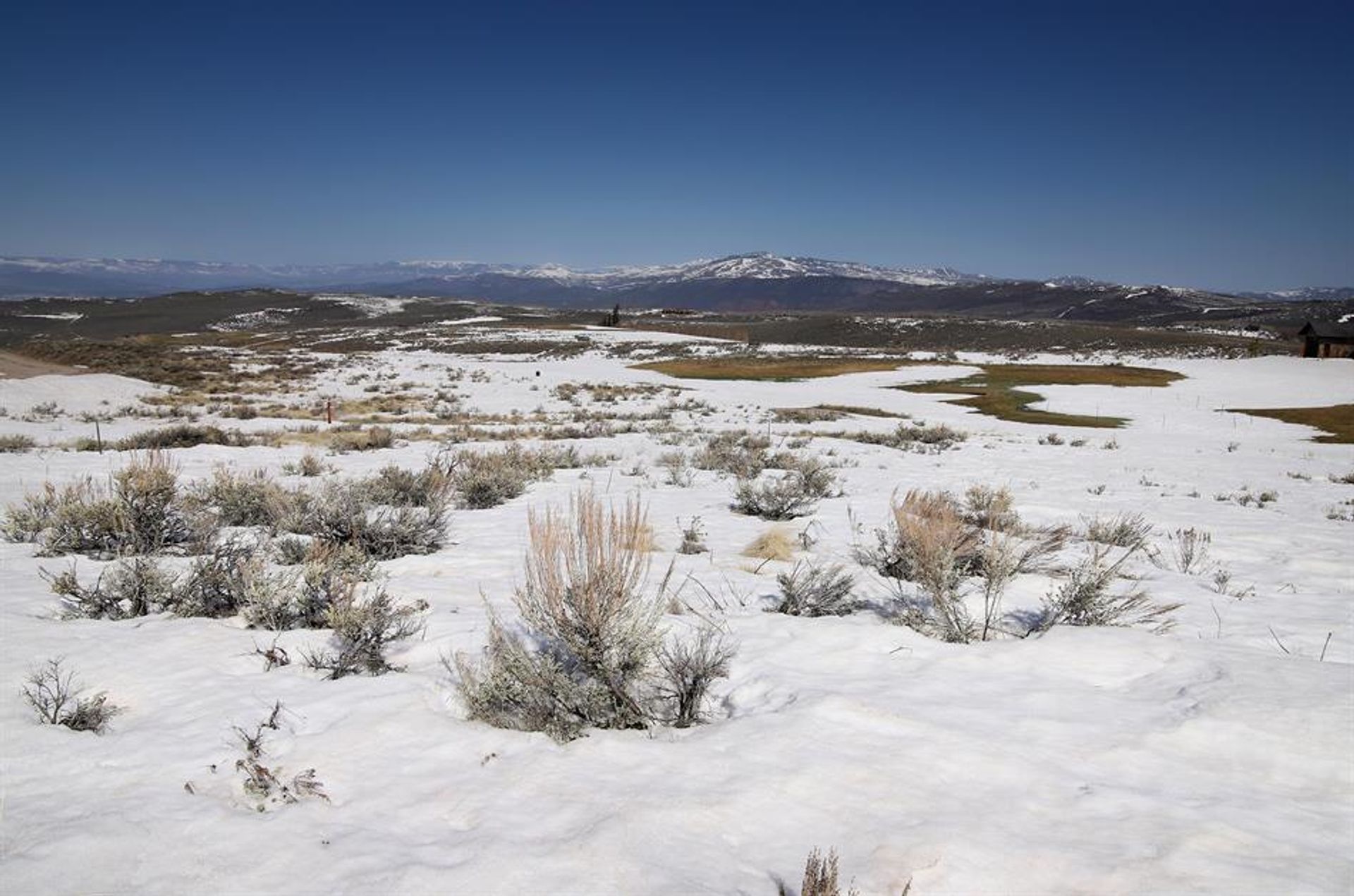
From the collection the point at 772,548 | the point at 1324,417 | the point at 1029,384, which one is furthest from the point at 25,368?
the point at 1324,417

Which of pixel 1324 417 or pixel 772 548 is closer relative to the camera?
pixel 772 548

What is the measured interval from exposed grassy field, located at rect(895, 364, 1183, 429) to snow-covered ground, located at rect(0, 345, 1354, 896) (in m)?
18.8

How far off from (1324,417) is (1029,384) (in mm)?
11632

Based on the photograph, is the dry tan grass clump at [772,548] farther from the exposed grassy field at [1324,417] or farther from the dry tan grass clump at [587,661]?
the exposed grassy field at [1324,417]

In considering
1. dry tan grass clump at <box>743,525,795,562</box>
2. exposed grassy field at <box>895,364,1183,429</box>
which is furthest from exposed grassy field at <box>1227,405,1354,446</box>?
dry tan grass clump at <box>743,525,795,562</box>

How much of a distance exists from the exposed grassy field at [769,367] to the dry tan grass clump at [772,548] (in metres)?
31.8

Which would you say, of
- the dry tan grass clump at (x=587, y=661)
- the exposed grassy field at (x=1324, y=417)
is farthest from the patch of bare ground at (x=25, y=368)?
the exposed grassy field at (x=1324, y=417)

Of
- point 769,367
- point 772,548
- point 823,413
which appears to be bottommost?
point 772,548

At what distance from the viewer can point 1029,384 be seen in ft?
112

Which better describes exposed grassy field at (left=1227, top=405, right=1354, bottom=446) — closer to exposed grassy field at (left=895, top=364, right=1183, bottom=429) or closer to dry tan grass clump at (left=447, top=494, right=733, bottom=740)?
exposed grassy field at (left=895, top=364, right=1183, bottom=429)

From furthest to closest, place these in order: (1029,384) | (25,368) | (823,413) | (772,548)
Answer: (1029,384) < (25,368) < (823,413) < (772,548)

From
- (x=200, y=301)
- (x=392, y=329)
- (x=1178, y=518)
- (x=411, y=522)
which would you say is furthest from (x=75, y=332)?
(x=1178, y=518)

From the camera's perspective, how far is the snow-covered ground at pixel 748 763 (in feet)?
7.99

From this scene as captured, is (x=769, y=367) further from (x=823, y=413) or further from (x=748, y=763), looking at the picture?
(x=748, y=763)
